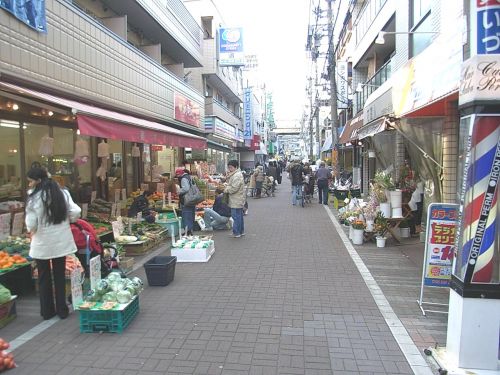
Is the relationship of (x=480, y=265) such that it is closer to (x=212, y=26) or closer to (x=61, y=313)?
(x=61, y=313)

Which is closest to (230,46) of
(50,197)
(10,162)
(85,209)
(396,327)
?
(85,209)

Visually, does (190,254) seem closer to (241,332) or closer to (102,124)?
(102,124)

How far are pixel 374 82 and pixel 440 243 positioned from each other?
45.9 ft

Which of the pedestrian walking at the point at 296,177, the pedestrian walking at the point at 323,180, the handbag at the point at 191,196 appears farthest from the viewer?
the pedestrian walking at the point at 323,180

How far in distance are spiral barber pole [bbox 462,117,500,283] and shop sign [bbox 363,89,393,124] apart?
18.0ft

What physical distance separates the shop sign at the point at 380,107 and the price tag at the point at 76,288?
6.95m

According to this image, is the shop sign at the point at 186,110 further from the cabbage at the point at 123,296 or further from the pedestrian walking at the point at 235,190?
the cabbage at the point at 123,296

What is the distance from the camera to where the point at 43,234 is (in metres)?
5.07

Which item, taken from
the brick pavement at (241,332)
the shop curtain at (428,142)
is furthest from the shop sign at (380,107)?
the brick pavement at (241,332)

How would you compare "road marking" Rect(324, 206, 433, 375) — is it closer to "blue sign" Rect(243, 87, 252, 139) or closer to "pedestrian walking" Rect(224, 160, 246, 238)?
"pedestrian walking" Rect(224, 160, 246, 238)

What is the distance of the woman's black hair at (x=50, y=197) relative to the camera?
16.5 ft

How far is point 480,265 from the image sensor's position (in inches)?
147

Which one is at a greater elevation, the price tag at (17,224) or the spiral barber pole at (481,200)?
the spiral barber pole at (481,200)

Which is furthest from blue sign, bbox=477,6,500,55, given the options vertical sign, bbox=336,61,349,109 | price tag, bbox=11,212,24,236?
vertical sign, bbox=336,61,349,109
